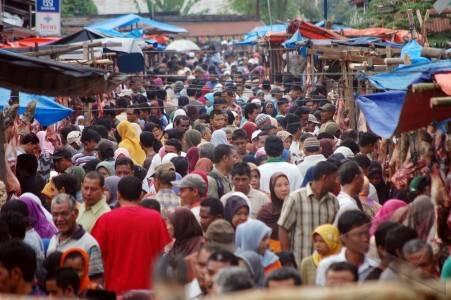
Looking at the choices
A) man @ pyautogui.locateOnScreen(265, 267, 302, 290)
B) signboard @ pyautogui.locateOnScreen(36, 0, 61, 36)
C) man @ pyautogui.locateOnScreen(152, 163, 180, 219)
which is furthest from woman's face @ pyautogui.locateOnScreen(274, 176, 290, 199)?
signboard @ pyautogui.locateOnScreen(36, 0, 61, 36)

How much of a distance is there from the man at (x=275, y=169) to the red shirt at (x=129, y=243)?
8.75 feet

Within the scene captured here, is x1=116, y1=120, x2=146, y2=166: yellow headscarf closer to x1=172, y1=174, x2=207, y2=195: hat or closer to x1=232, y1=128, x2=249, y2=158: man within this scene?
x1=232, y1=128, x2=249, y2=158: man

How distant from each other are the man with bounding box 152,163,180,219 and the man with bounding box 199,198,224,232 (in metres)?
0.90

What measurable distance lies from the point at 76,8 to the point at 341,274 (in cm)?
6053

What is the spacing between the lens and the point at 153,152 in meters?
14.6

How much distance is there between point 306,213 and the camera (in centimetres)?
871

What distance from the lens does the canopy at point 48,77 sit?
8.61 metres

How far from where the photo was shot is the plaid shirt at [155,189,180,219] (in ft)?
31.9

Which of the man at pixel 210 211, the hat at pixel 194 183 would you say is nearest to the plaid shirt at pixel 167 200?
the hat at pixel 194 183

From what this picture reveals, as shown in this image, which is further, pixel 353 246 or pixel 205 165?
pixel 205 165

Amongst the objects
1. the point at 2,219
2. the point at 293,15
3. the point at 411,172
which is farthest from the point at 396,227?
the point at 293,15

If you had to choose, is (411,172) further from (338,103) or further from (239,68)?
(239,68)

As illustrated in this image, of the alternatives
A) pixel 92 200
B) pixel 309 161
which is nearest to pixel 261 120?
pixel 309 161

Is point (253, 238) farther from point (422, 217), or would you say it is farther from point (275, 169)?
point (275, 169)
